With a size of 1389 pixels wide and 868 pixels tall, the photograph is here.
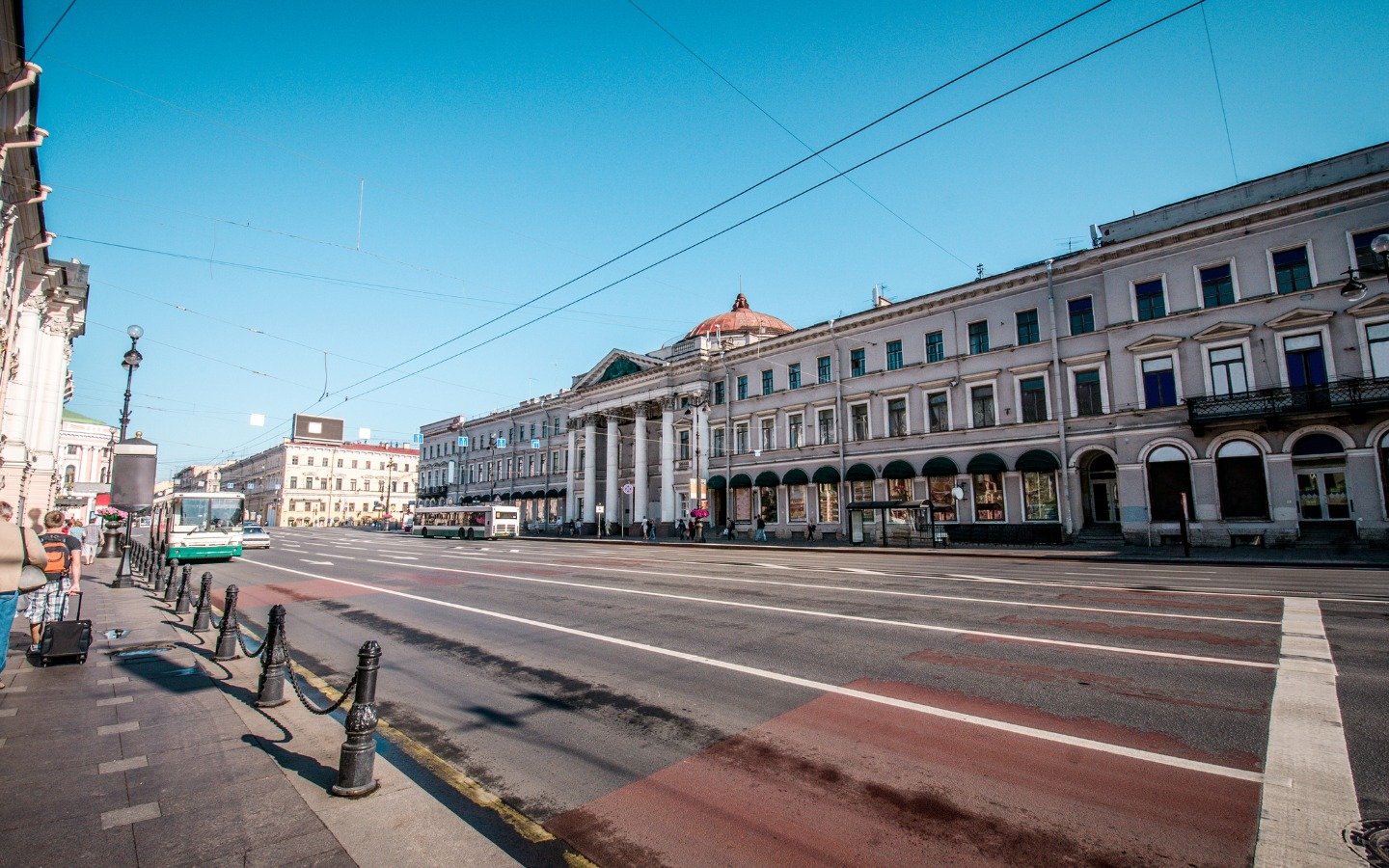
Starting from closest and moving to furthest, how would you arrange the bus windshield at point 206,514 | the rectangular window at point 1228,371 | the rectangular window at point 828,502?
1. the rectangular window at point 1228,371
2. the bus windshield at point 206,514
3. the rectangular window at point 828,502

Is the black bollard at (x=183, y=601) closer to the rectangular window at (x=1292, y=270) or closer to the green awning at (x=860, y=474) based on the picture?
the green awning at (x=860, y=474)

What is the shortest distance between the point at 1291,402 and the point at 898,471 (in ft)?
52.3

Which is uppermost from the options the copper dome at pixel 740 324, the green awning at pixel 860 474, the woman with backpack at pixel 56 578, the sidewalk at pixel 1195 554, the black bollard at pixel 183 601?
the copper dome at pixel 740 324

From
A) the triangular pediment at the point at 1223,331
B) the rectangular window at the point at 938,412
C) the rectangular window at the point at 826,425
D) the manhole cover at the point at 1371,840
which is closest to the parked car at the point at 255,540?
the rectangular window at the point at 826,425

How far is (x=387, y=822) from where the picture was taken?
152 inches

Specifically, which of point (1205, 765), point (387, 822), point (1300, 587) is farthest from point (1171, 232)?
point (387, 822)

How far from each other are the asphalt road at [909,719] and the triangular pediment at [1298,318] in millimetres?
17399

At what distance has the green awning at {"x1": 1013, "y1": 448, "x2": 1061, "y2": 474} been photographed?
95.0 feet

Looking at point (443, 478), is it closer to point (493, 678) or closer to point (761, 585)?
point (761, 585)

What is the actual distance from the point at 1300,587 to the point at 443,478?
78.5 metres

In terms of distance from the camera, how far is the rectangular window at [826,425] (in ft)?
126

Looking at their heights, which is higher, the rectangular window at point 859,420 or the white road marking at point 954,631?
the rectangular window at point 859,420

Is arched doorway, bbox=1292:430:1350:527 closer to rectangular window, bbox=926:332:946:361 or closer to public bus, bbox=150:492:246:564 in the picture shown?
rectangular window, bbox=926:332:946:361

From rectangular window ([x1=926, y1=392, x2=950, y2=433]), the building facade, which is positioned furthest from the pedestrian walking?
the building facade
